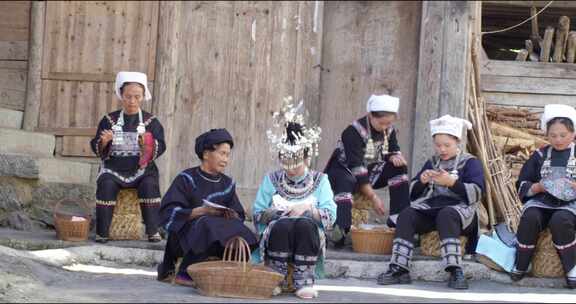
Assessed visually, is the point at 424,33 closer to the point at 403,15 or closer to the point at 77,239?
the point at 403,15

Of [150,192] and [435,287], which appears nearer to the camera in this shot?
[435,287]

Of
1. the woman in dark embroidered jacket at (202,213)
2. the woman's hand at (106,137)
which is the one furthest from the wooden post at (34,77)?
the woman in dark embroidered jacket at (202,213)

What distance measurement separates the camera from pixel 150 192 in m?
9.12

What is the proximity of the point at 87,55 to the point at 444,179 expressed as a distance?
420cm

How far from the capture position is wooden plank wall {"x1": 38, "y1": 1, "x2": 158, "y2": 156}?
10.7 m

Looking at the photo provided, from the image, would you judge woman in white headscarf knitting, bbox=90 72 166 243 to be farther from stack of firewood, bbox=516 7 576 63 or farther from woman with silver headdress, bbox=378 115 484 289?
stack of firewood, bbox=516 7 576 63

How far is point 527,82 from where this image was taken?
1084 cm

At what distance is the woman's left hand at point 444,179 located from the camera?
828 centimetres

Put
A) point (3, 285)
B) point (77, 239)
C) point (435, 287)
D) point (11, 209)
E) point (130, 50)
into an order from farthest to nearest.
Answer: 1. point (130, 50)
2. point (11, 209)
3. point (77, 239)
4. point (435, 287)
5. point (3, 285)

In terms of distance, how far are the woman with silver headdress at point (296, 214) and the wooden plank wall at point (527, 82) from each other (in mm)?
3634

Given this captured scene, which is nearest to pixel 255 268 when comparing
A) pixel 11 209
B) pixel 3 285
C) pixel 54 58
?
pixel 3 285

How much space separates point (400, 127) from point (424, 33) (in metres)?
0.93

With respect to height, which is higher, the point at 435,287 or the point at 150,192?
the point at 150,192

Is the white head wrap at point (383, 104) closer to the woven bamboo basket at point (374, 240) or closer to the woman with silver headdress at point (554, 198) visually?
the woven bamboo basket at point (374, 240)
